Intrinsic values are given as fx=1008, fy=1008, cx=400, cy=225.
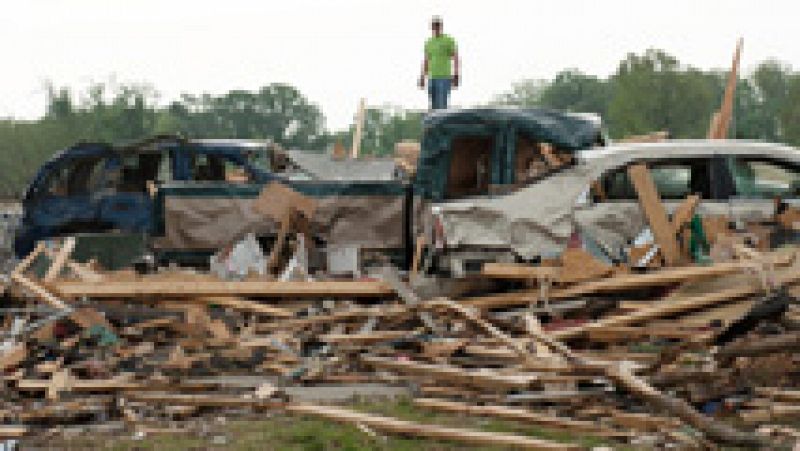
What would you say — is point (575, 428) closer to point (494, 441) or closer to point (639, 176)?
point (494, 441)

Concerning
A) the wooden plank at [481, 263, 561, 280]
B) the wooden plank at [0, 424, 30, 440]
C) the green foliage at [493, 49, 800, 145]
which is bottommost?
the wooden plank at [0, 424, 30, 440]

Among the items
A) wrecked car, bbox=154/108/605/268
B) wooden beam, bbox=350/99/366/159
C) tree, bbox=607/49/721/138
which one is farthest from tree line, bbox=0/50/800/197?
wrecked car, bbox=154/108/605/268

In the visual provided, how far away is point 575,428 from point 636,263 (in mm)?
3981

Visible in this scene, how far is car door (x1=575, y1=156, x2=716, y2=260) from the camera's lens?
1057 centimetres

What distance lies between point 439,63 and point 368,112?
347 ft

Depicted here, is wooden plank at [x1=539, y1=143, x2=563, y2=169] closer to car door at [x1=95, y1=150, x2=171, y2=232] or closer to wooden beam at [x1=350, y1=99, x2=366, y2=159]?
car door at [x1=95, y1=150, x2=171, y2=232]

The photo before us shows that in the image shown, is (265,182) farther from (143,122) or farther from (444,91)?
(143,122)

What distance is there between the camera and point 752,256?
9.97m

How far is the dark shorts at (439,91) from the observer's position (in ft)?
61.0

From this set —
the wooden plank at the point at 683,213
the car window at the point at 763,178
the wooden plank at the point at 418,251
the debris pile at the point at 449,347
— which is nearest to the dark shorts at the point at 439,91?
the wooden plank at the point at 418,251

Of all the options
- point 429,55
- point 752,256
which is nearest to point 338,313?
point 752,256

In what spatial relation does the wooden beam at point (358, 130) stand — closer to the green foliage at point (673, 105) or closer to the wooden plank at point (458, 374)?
the wooden plank at point (458, 374)

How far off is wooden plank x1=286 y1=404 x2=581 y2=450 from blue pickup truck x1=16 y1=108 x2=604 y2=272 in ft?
13.7

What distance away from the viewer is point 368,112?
123562 mm
